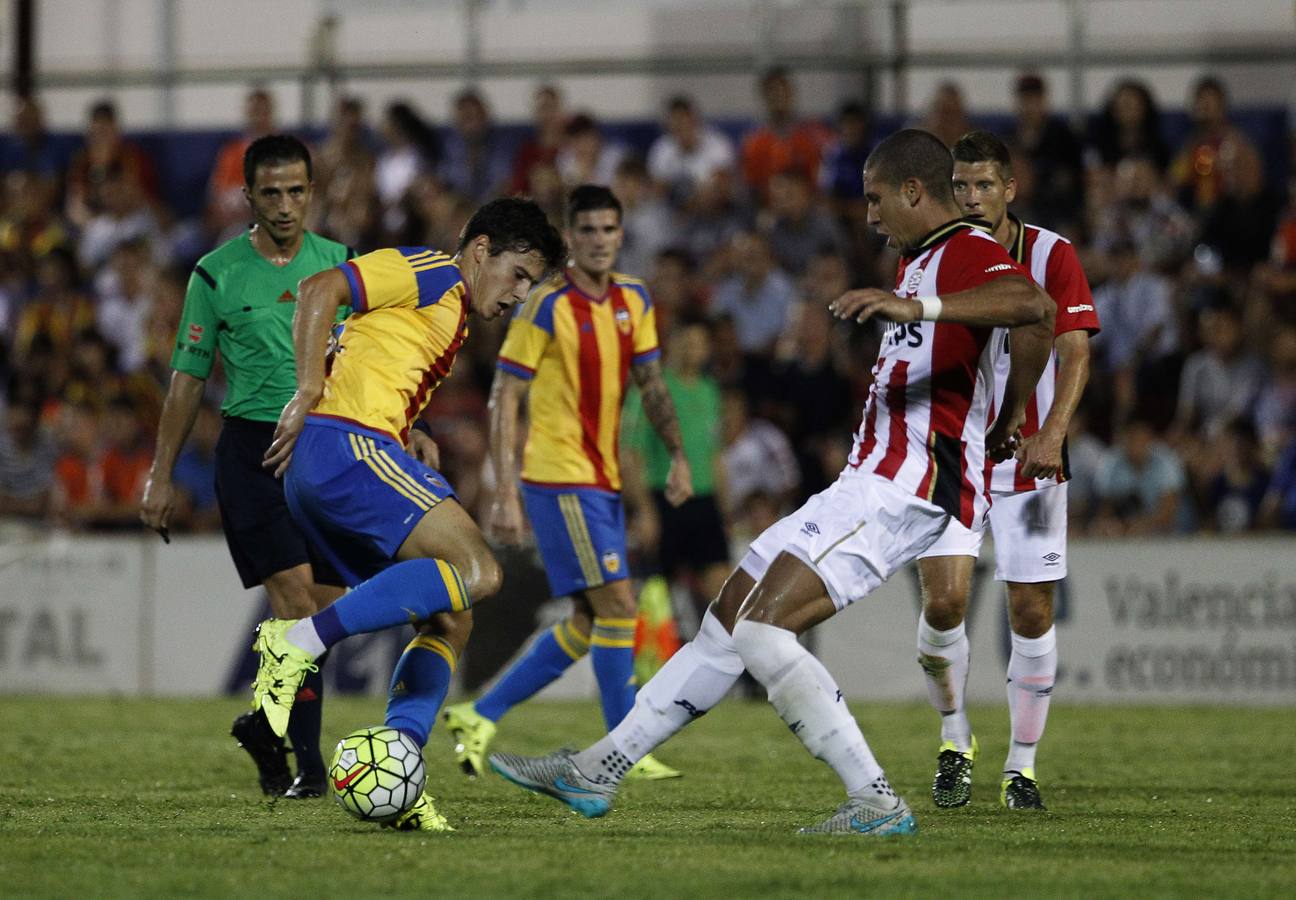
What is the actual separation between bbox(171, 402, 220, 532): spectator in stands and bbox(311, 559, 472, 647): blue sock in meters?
9.21

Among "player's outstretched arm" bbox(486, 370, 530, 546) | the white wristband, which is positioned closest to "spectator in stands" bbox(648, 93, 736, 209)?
"player's outstretched arm" bbox(486, 370, 530, 546)

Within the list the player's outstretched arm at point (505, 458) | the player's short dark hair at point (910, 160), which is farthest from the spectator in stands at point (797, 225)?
the player's short dark hair at point (910, 160)

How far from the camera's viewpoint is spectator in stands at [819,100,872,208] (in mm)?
16281

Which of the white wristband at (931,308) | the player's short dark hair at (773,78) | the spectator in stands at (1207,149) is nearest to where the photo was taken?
the white wristband at (931,308)

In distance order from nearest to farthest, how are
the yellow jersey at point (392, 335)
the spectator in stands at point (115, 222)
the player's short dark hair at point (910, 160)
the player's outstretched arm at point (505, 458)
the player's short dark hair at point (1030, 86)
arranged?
the player's short dark hair at point (910, 160) → the yellow jersey at point (392, 335) → the player's outstretched arm at point (505, 458) → the player's short dark hair at point (1030, 86) → the spectator in stands at point (115, 222)

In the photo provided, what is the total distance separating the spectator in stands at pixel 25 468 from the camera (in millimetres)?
15711

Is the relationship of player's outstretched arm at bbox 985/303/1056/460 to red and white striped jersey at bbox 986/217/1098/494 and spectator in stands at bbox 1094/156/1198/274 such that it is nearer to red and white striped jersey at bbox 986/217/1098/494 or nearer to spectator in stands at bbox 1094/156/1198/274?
red and white striped jersey at bbox 986/217/1098/494

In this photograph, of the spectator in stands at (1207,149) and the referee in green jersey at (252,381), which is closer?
the referee in green jersey at (252,381)

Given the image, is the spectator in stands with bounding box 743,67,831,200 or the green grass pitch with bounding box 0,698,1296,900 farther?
the spectator in stands with bounding box 743,67,831,200

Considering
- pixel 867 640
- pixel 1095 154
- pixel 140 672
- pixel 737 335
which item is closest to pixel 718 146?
pixel 737 335

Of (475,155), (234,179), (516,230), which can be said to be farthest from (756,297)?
(516,230)

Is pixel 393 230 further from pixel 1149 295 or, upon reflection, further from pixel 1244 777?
pixel 1244 777

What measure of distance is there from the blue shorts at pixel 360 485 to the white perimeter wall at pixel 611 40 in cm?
1193

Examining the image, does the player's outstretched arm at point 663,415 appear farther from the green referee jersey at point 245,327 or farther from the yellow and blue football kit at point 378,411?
the yellow and blue football kit at point 378,411
